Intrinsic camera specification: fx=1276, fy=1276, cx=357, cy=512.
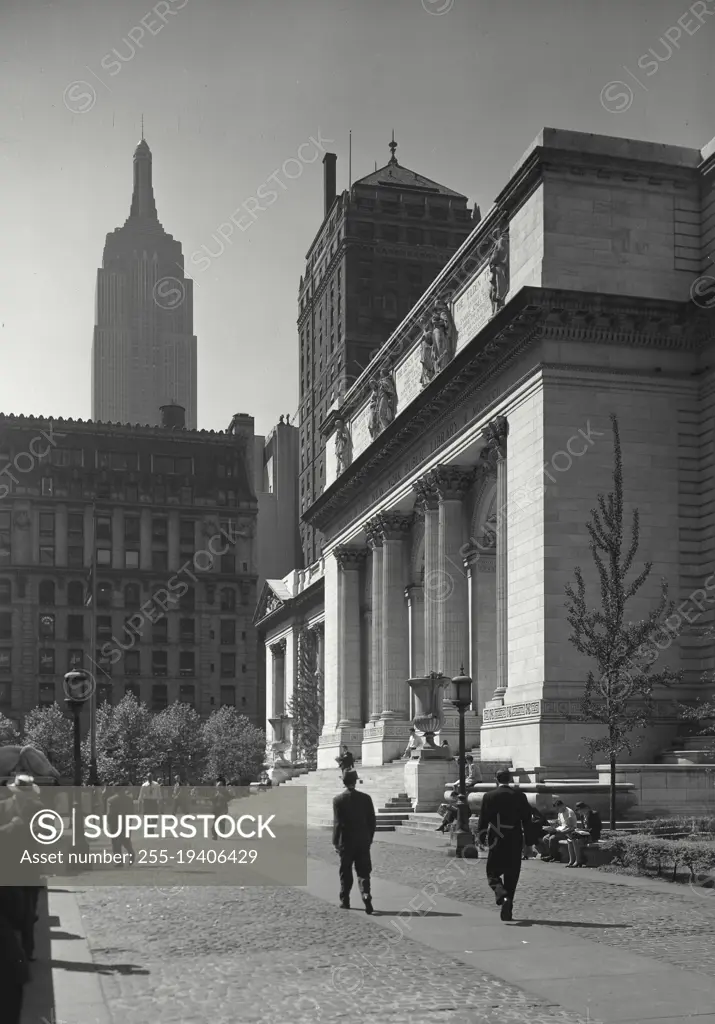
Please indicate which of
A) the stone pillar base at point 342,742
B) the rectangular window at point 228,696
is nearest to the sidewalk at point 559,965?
the stone pillar base at point 342,742

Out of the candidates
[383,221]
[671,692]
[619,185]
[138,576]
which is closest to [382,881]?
[671,692]

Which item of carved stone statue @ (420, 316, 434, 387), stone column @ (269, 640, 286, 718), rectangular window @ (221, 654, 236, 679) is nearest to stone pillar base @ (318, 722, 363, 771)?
carved stone statue @ (420, 316, 434, 387)

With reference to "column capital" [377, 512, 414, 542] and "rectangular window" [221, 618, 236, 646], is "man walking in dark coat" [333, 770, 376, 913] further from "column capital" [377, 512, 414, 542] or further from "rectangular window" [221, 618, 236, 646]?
"rectangular window" [221, 618, 236, 646]

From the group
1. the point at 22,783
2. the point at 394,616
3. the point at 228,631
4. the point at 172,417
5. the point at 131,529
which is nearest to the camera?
the point at 22,783

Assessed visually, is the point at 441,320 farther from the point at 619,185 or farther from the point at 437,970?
the point at 437,970

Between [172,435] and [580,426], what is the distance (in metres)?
103

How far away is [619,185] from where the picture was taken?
41.4 m

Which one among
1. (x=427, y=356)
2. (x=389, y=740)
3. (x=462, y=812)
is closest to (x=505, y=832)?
(x=462, y=812)

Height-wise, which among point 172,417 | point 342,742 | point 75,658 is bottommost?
point 342,742

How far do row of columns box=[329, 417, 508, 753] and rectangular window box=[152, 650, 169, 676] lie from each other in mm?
61873

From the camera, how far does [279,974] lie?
12.9m

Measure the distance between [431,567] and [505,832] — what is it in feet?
117

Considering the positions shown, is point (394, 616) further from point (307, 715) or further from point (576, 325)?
point (307, 715)

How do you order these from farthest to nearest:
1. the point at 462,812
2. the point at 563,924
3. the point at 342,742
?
the point at 342,742, the point at 462,812, the point at 563,924
